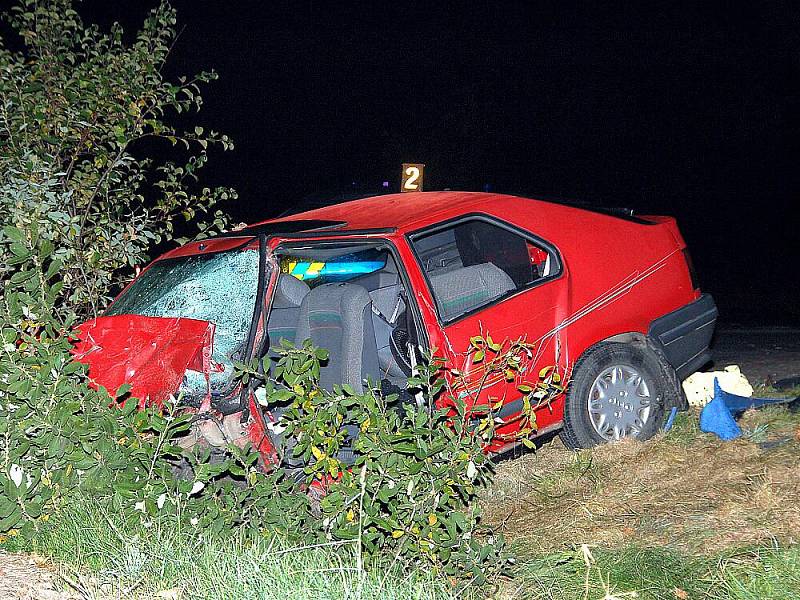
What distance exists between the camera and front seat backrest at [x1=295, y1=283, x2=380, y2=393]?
198 inches

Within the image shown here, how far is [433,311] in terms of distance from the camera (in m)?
4.82

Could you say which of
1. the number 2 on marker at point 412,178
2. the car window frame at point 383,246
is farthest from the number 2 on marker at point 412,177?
the car window frame at point 383,246

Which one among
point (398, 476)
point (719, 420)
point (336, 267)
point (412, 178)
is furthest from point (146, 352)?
point (412, 178)

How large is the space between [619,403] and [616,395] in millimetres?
51

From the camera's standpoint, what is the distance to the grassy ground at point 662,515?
378 centimetres

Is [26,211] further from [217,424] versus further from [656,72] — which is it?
[656,72]

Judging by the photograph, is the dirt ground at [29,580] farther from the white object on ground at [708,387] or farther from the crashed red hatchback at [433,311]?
the white object on ground at [708,387]

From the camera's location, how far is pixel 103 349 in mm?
4754

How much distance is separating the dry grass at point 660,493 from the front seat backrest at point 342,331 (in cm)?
96

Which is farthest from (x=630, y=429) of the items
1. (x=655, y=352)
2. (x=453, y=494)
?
(x=453, y=494)

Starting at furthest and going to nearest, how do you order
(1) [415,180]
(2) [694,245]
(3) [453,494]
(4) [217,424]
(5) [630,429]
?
(2) [694,245], (1) [415,180], (5) [630,429], (4) [217,424], (3) [453,494]

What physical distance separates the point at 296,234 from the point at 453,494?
1.84 metres

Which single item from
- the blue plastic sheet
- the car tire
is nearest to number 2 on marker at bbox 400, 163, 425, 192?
the blue plastic sheet

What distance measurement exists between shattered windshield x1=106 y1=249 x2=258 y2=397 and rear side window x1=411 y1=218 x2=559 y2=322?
92 centimetres
